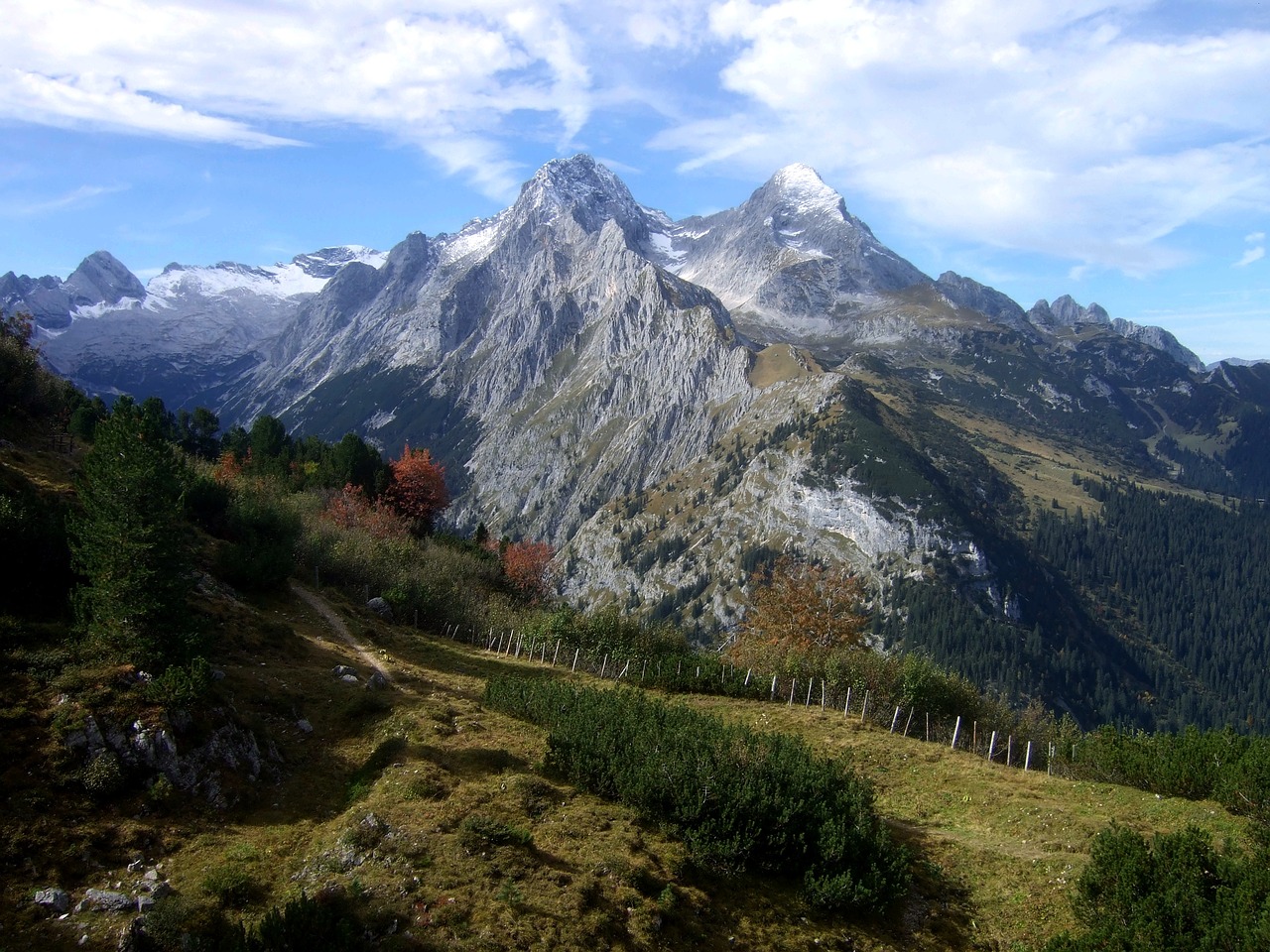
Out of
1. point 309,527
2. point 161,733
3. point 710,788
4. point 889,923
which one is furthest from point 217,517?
point 889,923

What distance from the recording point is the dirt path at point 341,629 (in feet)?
112

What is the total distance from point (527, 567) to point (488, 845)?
67.8 meters

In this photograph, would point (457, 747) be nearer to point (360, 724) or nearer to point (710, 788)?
point (360, 724)

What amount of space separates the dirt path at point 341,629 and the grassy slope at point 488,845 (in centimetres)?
535

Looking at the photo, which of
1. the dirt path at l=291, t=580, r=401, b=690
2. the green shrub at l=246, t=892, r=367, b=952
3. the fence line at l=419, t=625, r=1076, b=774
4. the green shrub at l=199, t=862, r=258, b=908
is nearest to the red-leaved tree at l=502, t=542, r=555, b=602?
the dirt path at l=291, t=580, r=401, b=690

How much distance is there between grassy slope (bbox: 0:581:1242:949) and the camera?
53.4 ft

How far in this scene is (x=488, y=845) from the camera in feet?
60.5

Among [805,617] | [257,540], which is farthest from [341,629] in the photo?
[805,617]

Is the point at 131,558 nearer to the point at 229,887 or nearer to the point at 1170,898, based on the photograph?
the point at 229,887

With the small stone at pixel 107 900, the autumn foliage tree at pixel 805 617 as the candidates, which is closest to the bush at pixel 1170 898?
the small stone at pixel 107 900

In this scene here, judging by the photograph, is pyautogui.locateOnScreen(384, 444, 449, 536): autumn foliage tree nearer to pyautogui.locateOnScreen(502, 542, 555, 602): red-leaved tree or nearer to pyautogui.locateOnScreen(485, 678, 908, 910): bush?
pyautogui.locateOnScreen(502, 542, 555, 602): red-leaved tree

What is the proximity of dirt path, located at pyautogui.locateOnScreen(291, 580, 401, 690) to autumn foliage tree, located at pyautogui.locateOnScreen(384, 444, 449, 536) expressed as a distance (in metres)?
40.5

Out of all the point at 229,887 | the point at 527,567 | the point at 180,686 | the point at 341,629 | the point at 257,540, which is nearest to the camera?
the point at 229,887

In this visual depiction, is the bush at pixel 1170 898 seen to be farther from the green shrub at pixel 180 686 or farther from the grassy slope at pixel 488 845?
the green shrub at pixel 180 686
